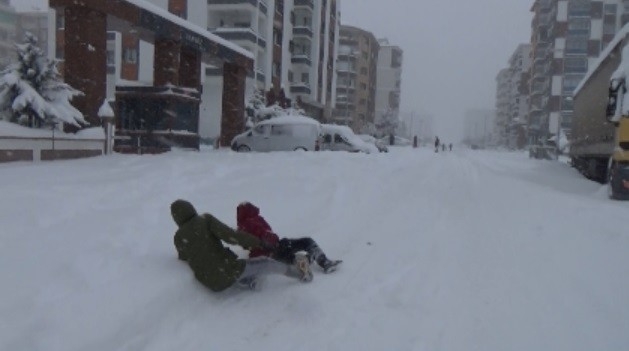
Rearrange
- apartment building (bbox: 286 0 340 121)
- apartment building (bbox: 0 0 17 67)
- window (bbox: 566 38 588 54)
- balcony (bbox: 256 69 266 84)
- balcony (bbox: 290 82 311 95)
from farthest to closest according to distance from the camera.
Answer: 1. apartment building (bbox: 0 0 17 67)
2. window (bbox: 566 38 588 54)
3. apartment building (bbox: 286 0 340 121)
4. balcony (bbox: 290 82 311 95)
5. balcony (bbox: 256 69 266 84)

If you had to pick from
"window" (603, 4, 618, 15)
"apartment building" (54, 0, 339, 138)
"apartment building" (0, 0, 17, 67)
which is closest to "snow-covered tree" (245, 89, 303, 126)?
"apartment building" (54, 0, 339, 138)

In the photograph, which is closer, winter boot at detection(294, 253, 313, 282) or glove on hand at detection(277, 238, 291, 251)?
winter boot at detection(294, 253, 313, 282)

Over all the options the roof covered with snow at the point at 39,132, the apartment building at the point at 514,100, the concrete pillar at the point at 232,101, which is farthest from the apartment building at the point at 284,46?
the apartment building at the point at 514,100

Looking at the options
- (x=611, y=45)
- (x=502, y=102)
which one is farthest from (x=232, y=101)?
(x=502, y=102)

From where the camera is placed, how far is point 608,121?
1316 centimetres

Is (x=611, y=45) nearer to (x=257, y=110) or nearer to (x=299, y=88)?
(x=257, y=110)

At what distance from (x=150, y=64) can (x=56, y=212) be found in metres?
31.8

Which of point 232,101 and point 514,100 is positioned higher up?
point 514,100

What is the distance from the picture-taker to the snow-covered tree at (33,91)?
13281 mm

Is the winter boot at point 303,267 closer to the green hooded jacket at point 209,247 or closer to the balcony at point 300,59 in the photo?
the green hooded jacket at point 209,247

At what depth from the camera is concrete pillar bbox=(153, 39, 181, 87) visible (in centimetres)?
2002

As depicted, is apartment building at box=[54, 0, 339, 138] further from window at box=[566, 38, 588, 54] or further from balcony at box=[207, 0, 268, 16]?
window at box=[566, 38, 588, 54]

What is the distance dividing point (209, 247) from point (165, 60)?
16.8 m

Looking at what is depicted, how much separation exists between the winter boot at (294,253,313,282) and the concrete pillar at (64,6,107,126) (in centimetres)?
1268
